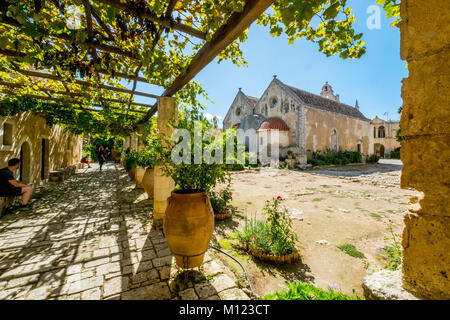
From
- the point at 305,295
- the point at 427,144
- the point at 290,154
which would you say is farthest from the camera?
the point at 290,154

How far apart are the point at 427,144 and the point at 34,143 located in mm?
11259

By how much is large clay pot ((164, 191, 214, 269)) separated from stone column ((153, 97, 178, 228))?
5.63 ft

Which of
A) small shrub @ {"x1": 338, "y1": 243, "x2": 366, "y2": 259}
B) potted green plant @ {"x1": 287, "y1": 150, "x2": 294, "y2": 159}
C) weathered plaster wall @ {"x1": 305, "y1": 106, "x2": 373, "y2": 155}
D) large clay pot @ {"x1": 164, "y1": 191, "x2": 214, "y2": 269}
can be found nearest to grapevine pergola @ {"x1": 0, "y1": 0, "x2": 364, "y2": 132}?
large clay pot @ {"x1": 164, "y1": 191, "x2": 214, "y2": 269}

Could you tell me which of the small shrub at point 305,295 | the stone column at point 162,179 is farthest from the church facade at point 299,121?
the small shrub at point 305,295

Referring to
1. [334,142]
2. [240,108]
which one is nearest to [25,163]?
[240,108]

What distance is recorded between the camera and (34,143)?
779 cm

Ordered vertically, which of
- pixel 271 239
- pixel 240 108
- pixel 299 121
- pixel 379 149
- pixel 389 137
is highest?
A: pixel 240 108

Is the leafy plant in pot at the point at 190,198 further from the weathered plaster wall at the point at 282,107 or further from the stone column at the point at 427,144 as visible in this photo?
the weathered plaster wall at the point at 282,107

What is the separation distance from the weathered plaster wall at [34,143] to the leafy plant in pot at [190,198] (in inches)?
246

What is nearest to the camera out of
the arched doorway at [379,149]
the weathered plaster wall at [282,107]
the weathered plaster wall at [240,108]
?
the weathered plaster wall at [282,107]

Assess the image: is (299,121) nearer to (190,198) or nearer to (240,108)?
(240,108)

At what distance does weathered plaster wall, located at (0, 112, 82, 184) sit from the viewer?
Answer: 19.4 ft

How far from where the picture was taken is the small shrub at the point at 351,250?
3.25 m

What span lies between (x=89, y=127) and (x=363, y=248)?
1081 cm
